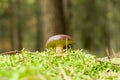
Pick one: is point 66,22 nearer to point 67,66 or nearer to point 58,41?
point 58,41

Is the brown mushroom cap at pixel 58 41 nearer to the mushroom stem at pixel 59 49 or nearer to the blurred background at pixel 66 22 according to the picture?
the mushroom stem at pixel 59 49

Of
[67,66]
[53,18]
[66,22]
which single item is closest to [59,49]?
[67,66]

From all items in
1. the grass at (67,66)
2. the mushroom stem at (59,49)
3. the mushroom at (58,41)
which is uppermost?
the mushroom at (58,41)

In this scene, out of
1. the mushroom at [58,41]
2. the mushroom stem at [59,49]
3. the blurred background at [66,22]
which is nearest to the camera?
the mushroom stem at [59,49]

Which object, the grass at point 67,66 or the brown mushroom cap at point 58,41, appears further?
the brown mushroom cap at point 58,41

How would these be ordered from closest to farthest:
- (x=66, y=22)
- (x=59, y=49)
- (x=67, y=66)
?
(x=67, y=66) → (x=59, y=49) → (x=66, y=22)

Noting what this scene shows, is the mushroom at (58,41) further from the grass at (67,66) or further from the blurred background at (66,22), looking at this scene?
the blurred background at (66,22)

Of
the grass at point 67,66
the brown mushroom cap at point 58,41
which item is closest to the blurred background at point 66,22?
the brown mushroom cap at point 58,41

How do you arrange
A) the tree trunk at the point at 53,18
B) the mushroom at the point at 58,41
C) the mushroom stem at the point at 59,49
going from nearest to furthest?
the mushroom stem at the point at 59,49
the mushroom at the point at 58,41
the tree trunk at the point at 53,18

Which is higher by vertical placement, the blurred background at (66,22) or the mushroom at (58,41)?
the blurred background at (66,22)

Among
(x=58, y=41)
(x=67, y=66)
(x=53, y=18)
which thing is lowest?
(x=67, y=66)
